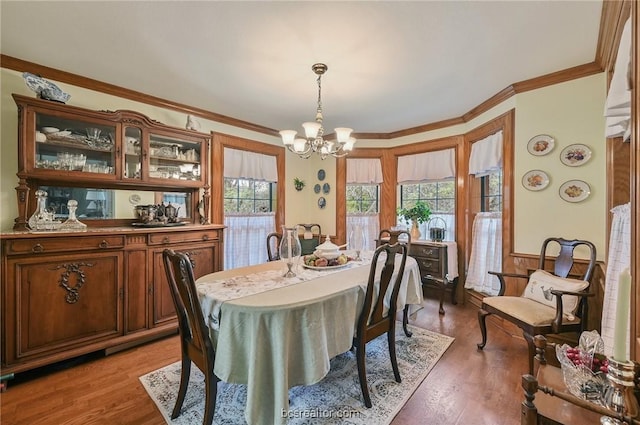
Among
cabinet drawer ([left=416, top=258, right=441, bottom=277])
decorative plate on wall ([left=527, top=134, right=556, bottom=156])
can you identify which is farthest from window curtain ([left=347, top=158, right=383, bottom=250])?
decorative plate on wall ([left=527, top=134, right=556, bottom=156])

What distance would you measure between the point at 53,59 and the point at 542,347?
12.6 feet

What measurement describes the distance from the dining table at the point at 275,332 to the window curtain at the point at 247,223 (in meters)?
2.04

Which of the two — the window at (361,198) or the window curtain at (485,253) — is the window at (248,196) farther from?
the window curtain at (485,253)

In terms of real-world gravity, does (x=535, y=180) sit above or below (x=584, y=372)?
above

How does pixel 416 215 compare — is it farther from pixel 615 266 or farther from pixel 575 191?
pixel 615 266

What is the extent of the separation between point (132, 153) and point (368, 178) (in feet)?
10.4

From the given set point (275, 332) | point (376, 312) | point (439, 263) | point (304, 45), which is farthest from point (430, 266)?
point (304, 45)

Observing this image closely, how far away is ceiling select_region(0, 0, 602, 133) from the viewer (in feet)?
5.66

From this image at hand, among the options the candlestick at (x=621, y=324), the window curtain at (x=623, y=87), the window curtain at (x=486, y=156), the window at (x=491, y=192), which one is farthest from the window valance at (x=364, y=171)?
the candlestick at (x=621, y=324)

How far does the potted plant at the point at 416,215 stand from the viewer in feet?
13.0

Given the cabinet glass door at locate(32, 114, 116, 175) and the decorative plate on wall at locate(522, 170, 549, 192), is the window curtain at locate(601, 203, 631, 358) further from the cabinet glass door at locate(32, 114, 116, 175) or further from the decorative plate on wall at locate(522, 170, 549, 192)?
the cabinet glass door at locate(32, 114, 116, 175)

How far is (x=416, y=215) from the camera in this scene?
3994 mm

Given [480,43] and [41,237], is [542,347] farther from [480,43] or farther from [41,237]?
[41,237]

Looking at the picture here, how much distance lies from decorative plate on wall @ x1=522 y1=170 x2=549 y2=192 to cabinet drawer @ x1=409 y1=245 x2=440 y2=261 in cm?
125
